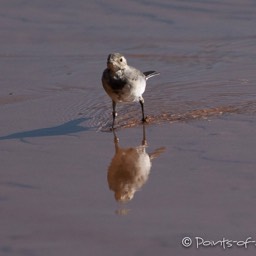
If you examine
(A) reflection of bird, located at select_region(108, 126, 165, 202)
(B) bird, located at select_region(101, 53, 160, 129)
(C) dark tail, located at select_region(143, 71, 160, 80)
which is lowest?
(A) reflection of bird, located at select_region(108, 126, 165, 202)

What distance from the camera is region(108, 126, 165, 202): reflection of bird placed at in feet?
23.3

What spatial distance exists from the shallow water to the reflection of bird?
0.09 ft

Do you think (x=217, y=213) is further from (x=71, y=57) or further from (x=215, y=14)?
(x=215, y=14)

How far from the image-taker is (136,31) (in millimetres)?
13203

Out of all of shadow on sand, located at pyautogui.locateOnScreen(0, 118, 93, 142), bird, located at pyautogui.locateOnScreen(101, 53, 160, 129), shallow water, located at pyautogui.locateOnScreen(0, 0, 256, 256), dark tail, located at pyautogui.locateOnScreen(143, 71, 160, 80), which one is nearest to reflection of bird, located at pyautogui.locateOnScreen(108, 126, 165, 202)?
shallow water, located at pyautogui.locateOnScreen(0, 0, 256, 256)

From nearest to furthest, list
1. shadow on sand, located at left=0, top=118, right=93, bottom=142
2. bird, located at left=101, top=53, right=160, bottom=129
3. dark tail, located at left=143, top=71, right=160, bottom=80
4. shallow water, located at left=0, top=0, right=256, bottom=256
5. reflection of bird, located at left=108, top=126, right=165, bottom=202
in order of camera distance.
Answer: shallow water, located at left=0, top=0, right=256, bottom=256 < reflection of bird, located at left=108, top=126, right=165, bottom=202 < shadow on sand, located at left=0, top=118, right=93, bottom=142 < bird, located at left=101, top=53, right=160, bottom=129 < dark tail, located at left=143, top=71, right=160, bottom=80

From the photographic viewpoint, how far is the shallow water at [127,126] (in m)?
6.29

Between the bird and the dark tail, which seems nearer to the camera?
the bird

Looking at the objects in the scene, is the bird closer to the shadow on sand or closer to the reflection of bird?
the shadow on sand

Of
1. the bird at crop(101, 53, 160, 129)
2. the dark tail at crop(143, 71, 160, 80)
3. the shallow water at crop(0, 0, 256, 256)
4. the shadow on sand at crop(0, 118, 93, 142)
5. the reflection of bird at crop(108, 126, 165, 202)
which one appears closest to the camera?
the shallow water at crop(0, 0, 256, 256)

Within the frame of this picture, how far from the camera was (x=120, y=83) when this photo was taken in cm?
942

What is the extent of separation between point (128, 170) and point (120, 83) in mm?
1890

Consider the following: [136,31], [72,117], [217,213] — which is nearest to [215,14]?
[136,31]

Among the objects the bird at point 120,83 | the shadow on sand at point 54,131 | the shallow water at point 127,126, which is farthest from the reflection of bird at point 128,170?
the bird at point 120,83
